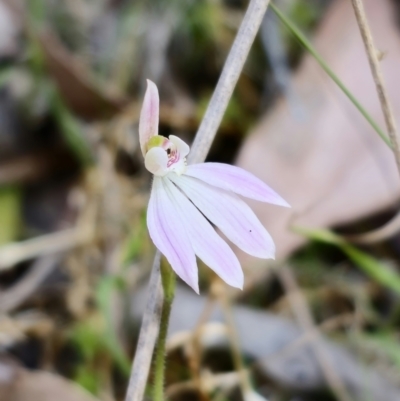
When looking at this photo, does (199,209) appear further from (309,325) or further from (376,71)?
(309,325)

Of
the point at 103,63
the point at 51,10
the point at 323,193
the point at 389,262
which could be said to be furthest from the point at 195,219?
the point at 51,10

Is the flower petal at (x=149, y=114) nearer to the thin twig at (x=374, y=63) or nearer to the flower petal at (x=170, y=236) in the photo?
the flower petal at (x=170, y=236)

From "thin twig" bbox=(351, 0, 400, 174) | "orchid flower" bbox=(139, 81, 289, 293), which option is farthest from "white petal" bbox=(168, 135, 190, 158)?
"thin twig" bbox=(351, 0, 400, 174)

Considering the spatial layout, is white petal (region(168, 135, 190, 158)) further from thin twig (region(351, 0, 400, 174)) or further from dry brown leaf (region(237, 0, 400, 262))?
dry brown leaf (region(237, 0, 400, 262))

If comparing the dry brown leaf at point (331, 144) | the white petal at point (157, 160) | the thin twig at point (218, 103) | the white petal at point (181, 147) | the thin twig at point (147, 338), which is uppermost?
the dry brown leaf at point (331, 144)

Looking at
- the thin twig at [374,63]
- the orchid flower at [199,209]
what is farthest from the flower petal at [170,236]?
the thin twig at [374,63]

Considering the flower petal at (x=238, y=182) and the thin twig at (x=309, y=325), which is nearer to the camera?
the flower petal at (x=238, y=182)
